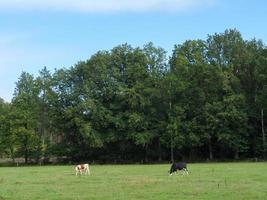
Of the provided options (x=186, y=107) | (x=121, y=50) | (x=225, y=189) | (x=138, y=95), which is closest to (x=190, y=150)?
(x=186, y=107)

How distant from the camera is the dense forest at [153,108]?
3290 inches

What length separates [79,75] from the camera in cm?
9631

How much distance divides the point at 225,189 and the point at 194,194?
278 cm

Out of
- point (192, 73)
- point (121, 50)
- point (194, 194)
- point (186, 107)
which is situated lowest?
point (194, 194)

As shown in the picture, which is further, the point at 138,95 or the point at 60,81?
the point at 60,81

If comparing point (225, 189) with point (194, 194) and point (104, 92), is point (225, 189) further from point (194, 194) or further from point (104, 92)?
point (104, 92)

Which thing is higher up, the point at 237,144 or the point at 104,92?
the point at 104,92

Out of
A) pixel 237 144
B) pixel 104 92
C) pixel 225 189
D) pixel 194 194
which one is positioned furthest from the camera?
pixel 104 92

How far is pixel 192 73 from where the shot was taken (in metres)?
88.5

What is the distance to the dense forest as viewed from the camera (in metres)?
83.6

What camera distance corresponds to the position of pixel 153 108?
90.6 meters

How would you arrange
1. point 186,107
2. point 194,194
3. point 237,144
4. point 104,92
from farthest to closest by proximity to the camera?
point 104,92 → point 186,107 → point 237,144 → point 194,194

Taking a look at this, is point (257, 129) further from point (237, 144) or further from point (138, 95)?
point (138, 95)

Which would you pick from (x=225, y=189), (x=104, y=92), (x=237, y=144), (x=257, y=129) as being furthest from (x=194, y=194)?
(x=104, y=92)
